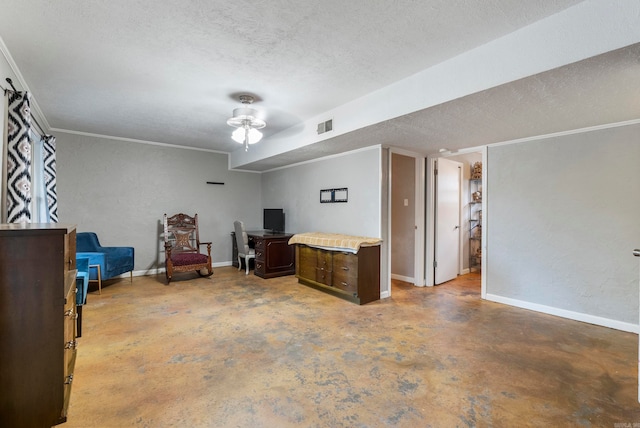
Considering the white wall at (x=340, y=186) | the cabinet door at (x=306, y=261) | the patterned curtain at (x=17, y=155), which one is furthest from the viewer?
the cabinet door at (x=306, y=261)

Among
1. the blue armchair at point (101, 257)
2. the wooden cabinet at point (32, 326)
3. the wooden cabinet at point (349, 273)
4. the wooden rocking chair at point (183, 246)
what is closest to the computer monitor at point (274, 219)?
the wooden rocking chair at point (183, 246)

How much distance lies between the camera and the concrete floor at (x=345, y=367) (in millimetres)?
1769

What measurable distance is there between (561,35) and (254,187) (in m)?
5.84

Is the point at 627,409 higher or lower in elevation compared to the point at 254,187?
lower

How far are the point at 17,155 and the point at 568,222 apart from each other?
5.49m

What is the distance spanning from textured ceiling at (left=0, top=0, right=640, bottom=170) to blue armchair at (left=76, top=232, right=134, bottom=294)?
1.91 metres

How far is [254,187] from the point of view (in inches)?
269

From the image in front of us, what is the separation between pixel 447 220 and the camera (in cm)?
513

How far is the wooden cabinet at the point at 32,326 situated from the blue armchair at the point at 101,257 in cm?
292

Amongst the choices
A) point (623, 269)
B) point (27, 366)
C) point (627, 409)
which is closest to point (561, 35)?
point (627, 409)

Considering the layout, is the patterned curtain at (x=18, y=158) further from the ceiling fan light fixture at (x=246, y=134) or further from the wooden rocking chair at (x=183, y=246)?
the wooden rocking chair at (x=183, y=246)

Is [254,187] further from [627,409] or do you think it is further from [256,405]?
[627,409]

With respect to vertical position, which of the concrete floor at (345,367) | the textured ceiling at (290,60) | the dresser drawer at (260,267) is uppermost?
the textured ceiling at (290,60)

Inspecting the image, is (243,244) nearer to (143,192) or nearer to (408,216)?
(143,192)
